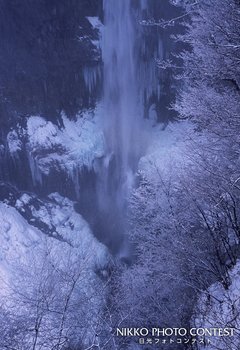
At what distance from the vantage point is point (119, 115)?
20.7 metres

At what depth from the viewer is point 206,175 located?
805cm

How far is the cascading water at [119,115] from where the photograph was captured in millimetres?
19094

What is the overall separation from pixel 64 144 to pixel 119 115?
4107mm

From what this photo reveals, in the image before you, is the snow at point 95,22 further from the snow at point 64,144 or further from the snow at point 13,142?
the snow at point 13,142

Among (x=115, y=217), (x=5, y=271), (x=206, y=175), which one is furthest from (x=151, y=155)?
(x=206, y=175)

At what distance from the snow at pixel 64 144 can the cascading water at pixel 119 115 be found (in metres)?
0.89

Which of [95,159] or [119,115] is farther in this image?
[119,115]

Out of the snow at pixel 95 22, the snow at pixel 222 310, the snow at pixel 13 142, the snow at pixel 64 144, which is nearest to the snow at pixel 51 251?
the snow at pixel 64 144

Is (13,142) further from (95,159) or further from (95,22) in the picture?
(95,22)

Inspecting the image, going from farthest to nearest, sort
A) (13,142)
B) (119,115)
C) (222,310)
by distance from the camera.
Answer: (119,115) < (13,142) < (222,310)

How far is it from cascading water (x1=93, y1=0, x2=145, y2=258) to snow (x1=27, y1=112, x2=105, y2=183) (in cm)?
89

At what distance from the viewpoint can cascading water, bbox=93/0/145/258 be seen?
19.1 m

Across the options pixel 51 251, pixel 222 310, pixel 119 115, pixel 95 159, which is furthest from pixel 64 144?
pixel 222 310

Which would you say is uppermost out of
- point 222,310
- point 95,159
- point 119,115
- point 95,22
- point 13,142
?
point 95,22
